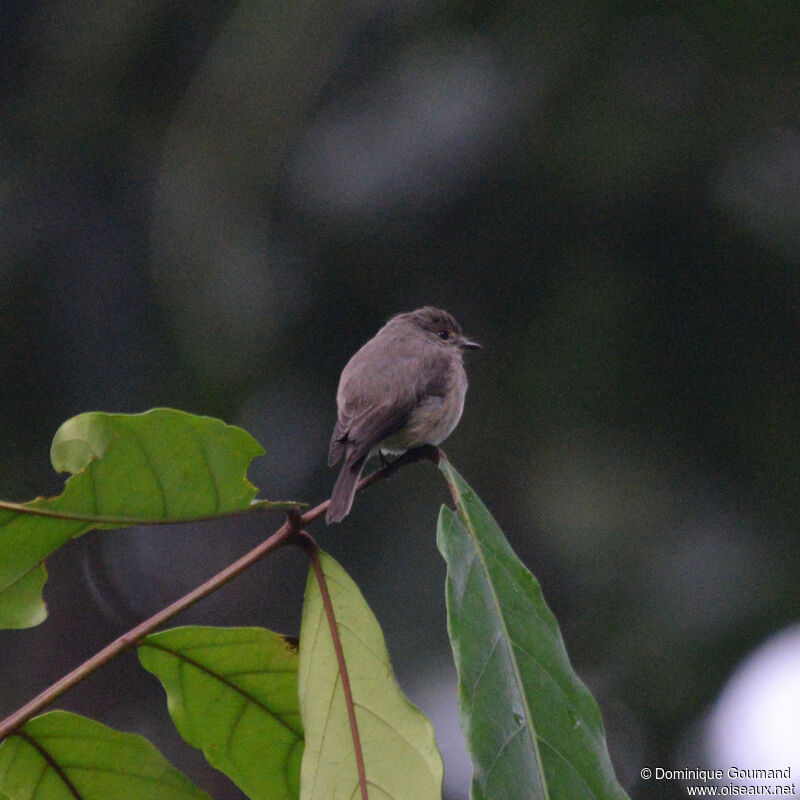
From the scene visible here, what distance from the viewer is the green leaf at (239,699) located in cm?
181

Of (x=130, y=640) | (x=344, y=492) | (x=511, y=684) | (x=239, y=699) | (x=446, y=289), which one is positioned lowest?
(x=446, y=289)

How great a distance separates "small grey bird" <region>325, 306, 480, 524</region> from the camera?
383 centimetres

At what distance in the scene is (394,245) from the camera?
31.7 feet

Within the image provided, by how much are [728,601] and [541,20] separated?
5420 mm

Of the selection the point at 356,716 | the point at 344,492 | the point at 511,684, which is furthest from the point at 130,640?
the point at 344,492

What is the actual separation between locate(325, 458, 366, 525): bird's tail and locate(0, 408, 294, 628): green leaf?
96 centimetres

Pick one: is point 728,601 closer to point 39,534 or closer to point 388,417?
point 388,417

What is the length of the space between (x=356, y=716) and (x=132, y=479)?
0.49 metres

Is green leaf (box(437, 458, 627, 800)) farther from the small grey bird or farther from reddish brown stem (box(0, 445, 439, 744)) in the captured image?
the small grey bird

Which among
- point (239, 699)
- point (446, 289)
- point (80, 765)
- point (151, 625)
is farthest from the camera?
point (446, 289)

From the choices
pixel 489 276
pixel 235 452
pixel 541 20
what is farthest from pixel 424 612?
pixel 235 452

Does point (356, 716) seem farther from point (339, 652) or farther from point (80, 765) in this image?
point (80, 765)

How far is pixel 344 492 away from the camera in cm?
328

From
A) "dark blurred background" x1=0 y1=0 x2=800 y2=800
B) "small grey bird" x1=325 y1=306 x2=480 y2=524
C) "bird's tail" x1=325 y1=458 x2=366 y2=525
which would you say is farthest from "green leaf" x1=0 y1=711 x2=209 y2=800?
"dark blurred background" x1=0 y1=0 x2=800 y2=800
